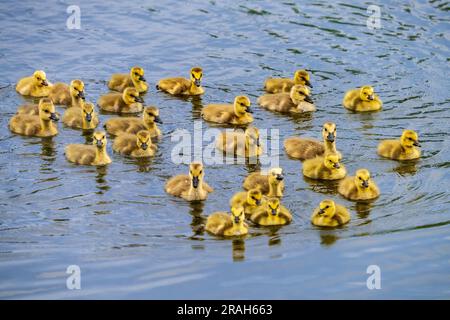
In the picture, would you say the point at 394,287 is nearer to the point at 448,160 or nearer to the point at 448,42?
the point at 448,160

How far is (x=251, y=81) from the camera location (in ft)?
50.3

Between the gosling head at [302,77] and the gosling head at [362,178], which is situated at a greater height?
the gosling head at [302,77]

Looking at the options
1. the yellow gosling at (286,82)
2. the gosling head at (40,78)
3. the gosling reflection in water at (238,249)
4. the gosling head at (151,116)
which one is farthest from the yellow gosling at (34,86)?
the gosling reflection in water at (238,249)

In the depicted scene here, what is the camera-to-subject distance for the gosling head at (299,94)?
14133mm

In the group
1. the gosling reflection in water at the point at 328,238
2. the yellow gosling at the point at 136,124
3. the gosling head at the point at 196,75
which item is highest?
the gosling head at the point at 196,75

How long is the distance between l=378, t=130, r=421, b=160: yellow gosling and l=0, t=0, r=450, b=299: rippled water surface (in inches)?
5.2

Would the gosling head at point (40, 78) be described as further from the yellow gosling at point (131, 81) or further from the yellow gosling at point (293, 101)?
the yellow gosling at point (293, 101)

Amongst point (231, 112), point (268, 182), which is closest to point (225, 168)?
point (268, 182)

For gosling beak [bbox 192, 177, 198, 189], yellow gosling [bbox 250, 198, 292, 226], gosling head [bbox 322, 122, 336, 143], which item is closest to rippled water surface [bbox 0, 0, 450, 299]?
yellow gosling [bbox 250, 198, 292, 226]

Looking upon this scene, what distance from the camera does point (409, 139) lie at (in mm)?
12492

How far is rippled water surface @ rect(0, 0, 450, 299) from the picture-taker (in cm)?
993

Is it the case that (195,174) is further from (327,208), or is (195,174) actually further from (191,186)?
(327,208)

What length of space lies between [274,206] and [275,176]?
0.82 metres

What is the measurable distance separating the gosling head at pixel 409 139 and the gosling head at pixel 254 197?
2.21 metres
